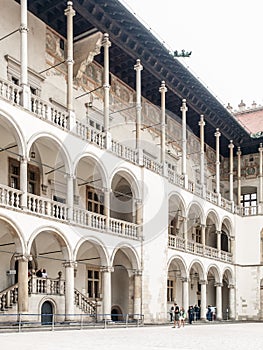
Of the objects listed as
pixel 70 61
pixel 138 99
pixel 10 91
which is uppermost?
pixel 70 61

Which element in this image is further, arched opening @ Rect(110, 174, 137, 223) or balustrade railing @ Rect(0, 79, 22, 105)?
arched opening @ Rect(110, 174, 137, 223)

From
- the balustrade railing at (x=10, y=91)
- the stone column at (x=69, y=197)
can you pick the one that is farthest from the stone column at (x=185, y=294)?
the balustrade railing at (x=10, y=91)

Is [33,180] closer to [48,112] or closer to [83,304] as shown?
[48,112]

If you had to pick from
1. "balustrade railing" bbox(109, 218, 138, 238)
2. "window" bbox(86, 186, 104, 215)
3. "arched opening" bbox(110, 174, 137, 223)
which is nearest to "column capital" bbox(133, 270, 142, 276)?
"balustrade railing" bbox(109, 218, 138, 238)

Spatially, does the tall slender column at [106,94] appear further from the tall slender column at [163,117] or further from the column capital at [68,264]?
the column capital at [68,264]

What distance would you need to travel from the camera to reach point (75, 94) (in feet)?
72.1

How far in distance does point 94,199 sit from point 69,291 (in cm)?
577

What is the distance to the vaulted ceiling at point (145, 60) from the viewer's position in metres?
20.5

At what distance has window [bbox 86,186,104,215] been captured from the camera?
2262cm

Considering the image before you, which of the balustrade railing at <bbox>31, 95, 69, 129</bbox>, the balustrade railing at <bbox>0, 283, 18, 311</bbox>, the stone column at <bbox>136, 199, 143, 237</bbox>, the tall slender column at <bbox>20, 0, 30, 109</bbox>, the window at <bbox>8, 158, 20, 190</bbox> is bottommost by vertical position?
the balustrade railing at <bbox>0, 283, 18, 311</bbox>

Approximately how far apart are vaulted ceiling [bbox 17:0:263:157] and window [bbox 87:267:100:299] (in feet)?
27.2

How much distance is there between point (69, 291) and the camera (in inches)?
706

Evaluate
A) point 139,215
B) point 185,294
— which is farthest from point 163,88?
point 185,294

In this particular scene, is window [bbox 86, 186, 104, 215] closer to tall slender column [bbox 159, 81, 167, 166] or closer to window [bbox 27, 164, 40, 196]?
tall slender column [bbox 159, 81, 167, 166]
